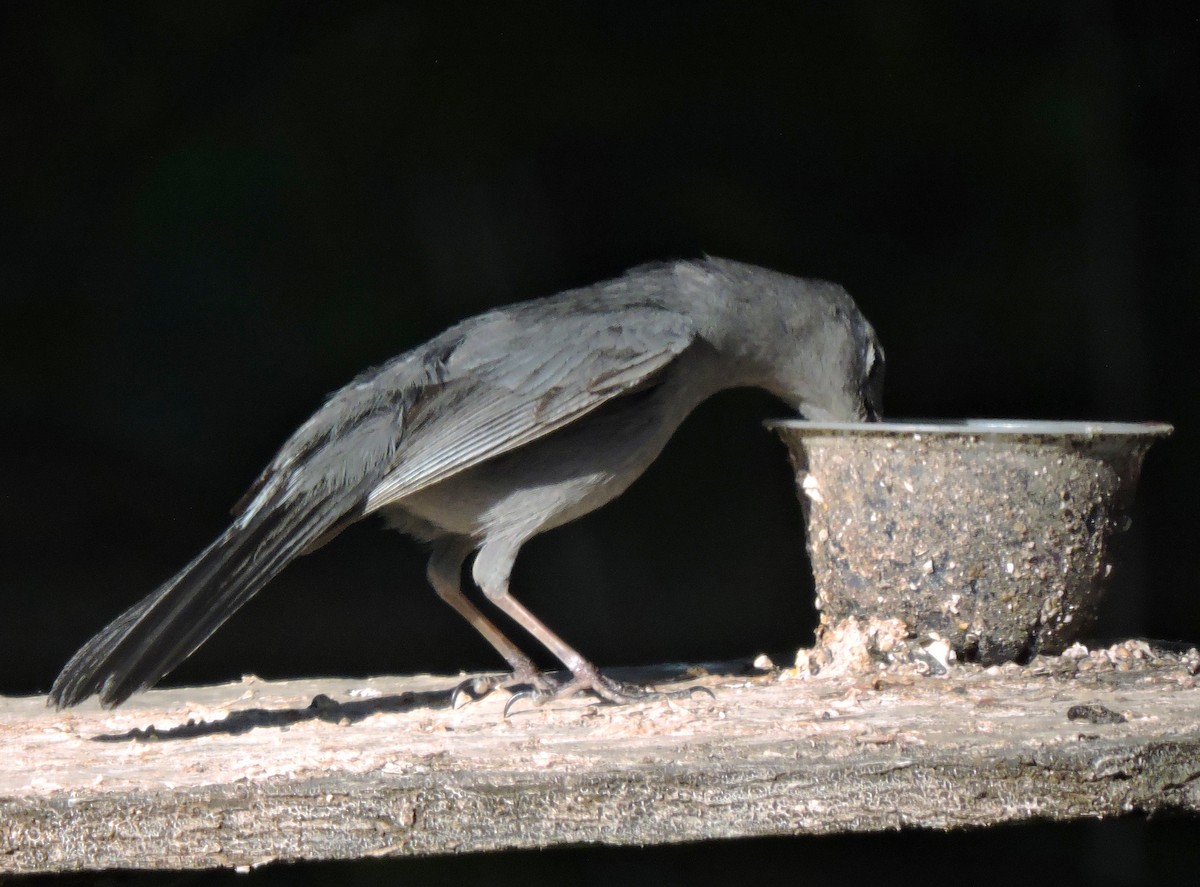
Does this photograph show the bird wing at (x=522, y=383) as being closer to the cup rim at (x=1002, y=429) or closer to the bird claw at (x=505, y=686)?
the cup rim at (x=1002, y=429)

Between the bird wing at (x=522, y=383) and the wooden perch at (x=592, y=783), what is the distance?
0.68m

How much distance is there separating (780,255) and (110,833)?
3.06 m

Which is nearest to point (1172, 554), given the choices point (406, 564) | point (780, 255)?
point (780, 255)

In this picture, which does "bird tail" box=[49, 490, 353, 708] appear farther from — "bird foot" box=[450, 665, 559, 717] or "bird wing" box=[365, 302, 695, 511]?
"bird foot" box=[450, 665, 559, 717]

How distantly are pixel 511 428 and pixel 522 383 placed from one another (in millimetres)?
122

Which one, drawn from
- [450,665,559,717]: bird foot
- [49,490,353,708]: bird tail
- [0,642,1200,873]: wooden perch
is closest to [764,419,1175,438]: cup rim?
[0,642,1200,873]: wooden perch

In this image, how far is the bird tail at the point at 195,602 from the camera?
10.1 ft

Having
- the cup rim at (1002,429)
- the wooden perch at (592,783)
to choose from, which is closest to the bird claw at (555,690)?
the wooden perch at (592,783)

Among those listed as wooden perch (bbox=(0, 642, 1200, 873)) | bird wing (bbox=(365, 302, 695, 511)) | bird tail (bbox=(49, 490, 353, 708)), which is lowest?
wooden perch (bbox=(0, 642, 1200, 873))

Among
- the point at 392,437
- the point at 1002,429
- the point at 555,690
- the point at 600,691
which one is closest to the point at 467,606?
the point at 555,690

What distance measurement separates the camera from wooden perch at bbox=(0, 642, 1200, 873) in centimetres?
237

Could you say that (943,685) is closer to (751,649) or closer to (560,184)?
(751,649)

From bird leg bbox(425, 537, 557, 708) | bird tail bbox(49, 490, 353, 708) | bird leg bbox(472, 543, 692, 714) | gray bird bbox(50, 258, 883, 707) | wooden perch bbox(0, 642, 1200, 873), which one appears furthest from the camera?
bird leg bbox(425, 537, 557, 708)

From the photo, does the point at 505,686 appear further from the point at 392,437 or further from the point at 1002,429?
the point at 1002,429
